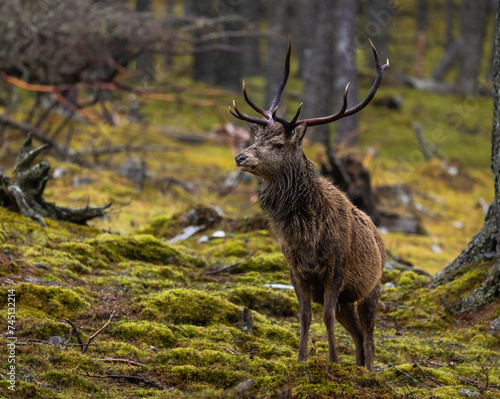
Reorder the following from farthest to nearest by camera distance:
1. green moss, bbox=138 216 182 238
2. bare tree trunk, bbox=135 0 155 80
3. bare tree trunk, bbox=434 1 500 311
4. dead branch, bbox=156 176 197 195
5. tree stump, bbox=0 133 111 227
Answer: bare tree trunk, bbox=135 0 155 80
dead branch, bbox=156 176 197 195
green moss, bbox=138 216 182 238
tree stump, bbox=0 133 111 227
bare tree trunk, bbox=434 1 500 311

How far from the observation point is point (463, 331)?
24.5 feet

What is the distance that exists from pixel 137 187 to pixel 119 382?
9960mm

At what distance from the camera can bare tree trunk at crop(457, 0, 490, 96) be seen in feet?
115

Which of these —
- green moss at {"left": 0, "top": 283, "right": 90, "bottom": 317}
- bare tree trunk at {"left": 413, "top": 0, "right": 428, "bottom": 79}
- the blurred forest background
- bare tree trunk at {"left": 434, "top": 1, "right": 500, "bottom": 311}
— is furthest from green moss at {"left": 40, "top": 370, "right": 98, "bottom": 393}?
bare tree trunk at {"left": 413, "top": 0, "right": 428, "bottom": 79}

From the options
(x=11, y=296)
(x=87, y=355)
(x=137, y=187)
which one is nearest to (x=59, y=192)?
(x=137, y=187)

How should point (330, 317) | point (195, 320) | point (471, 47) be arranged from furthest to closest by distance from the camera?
point (471, 47) → point (195, 320) → point (330, 317)

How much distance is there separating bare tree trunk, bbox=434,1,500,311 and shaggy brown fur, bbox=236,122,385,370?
175 centimetres

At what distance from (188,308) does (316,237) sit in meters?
1.56

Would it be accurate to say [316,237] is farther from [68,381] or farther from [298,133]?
[68,381]

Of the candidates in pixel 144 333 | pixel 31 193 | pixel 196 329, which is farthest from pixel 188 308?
pixel 31 193

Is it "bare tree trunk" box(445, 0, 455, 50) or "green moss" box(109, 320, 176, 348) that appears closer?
"green moss" box(109, 320, 176, 348)

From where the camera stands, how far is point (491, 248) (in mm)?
7914

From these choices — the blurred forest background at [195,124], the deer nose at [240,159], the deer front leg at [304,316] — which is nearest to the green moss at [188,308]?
the deer front leg at [304,316]

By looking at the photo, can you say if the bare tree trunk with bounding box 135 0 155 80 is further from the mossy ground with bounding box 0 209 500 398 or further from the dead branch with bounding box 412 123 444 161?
the mossy ground with bounding box 0 209 500 398
